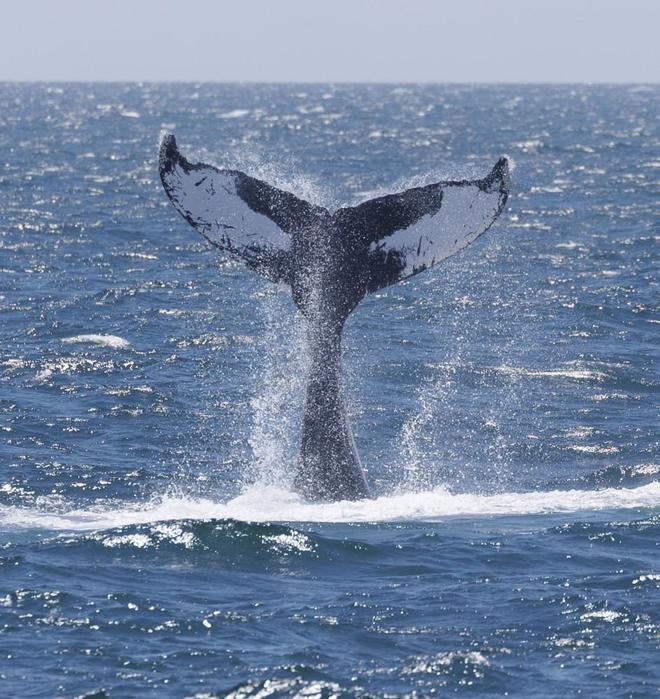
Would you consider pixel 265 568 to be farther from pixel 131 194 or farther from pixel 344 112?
pixel 344 112

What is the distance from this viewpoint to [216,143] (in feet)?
273

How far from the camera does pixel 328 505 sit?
14164 mm

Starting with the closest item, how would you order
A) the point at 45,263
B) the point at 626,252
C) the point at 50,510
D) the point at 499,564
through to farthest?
the point at 499,564 < the point at 50,510 < the point at 45,263 < the point at 626,252

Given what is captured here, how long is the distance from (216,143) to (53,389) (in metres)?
63.6

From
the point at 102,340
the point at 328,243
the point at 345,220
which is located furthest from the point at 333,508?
the point at 102,340

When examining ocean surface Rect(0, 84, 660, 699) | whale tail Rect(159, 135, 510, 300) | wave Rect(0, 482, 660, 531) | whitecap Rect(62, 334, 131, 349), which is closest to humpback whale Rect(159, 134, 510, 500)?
whale tail Rect(159, 135, 510, 300)

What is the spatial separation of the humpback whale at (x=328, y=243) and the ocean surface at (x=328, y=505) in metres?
0.47

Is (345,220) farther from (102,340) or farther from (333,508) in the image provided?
(102,340)

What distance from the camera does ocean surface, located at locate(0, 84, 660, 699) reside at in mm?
11055

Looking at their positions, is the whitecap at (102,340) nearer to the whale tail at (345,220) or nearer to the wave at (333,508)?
the wave at (333,508)

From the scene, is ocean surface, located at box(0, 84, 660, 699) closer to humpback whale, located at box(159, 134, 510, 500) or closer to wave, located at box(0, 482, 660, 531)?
wave, located at box(0, 482, 660, 531)

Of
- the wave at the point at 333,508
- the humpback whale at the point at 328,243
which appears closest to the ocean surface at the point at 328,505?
the wave at the point at 333,508

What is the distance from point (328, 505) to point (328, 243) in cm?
240

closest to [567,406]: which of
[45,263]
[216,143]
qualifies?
[45,263]
